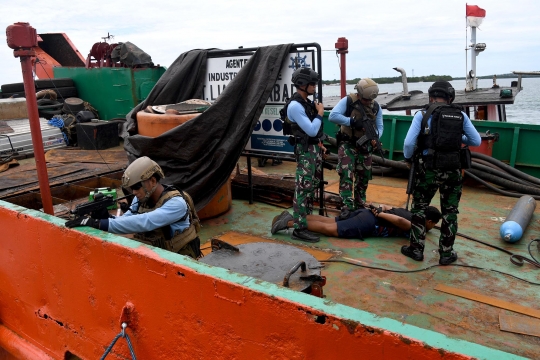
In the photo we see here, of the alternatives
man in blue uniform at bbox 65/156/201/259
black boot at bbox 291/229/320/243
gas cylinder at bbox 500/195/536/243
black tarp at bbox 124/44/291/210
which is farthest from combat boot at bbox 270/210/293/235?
gas cylinder at bbox 500/195/536/243

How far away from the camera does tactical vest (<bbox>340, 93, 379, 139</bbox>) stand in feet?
18.7

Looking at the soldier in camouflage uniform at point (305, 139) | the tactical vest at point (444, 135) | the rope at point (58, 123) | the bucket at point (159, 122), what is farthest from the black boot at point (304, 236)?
the rope at point (58, 123)

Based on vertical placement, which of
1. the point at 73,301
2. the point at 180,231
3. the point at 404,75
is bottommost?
the point at 73,301

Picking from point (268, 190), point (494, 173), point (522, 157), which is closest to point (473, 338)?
point (268, 190)

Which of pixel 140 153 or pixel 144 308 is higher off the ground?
pixel 140 153

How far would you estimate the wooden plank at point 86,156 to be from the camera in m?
8.05

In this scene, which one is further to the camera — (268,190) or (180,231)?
(268,190)

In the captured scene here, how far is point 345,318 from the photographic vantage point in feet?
6.14

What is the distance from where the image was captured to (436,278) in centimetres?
427

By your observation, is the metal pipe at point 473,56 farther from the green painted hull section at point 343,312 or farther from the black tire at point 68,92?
the black tire at point 68,92

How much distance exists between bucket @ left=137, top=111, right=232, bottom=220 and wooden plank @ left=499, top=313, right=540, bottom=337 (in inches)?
140

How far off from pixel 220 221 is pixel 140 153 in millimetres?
1336

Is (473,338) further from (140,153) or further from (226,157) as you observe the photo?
(140,153)

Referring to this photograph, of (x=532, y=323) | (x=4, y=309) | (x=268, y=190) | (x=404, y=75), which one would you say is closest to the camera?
(x=532, y=323)
